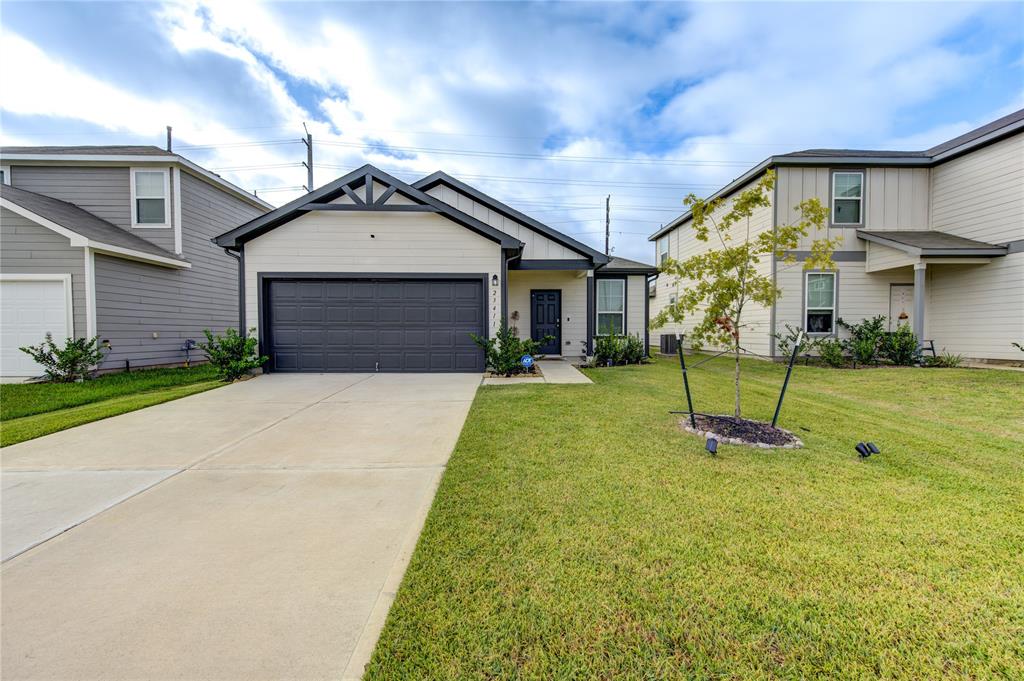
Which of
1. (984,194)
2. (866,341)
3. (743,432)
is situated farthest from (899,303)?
(743,432)

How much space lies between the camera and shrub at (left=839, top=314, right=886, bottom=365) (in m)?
11.0

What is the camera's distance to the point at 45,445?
4.45m

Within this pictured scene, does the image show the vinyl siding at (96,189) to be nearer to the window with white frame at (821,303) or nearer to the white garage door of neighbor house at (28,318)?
the white garage door of neighbor house at (28,318)

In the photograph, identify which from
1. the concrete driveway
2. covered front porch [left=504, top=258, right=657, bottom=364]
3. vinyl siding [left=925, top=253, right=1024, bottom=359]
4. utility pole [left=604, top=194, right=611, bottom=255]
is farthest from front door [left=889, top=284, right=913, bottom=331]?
utility pole [left=604, top=194, right=611, bottom=255]

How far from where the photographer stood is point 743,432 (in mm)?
4656

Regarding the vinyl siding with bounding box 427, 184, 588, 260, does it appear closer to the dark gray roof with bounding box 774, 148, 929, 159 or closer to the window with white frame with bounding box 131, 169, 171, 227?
the dark gray roof with bounding box 774, 148, 929, 159

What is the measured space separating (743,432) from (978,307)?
12.1m

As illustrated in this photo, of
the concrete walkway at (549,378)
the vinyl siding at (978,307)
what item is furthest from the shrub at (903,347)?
the concrete walkway at (549,378)

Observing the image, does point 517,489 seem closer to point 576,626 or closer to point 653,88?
point 576,626

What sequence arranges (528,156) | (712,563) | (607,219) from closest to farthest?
(712,563)
(528,156)
(607,219)

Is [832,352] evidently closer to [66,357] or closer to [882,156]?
[882,156]

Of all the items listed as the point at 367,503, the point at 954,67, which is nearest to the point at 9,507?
the point at 367,503

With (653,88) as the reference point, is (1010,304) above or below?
below

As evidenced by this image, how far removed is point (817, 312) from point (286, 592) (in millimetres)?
14471
